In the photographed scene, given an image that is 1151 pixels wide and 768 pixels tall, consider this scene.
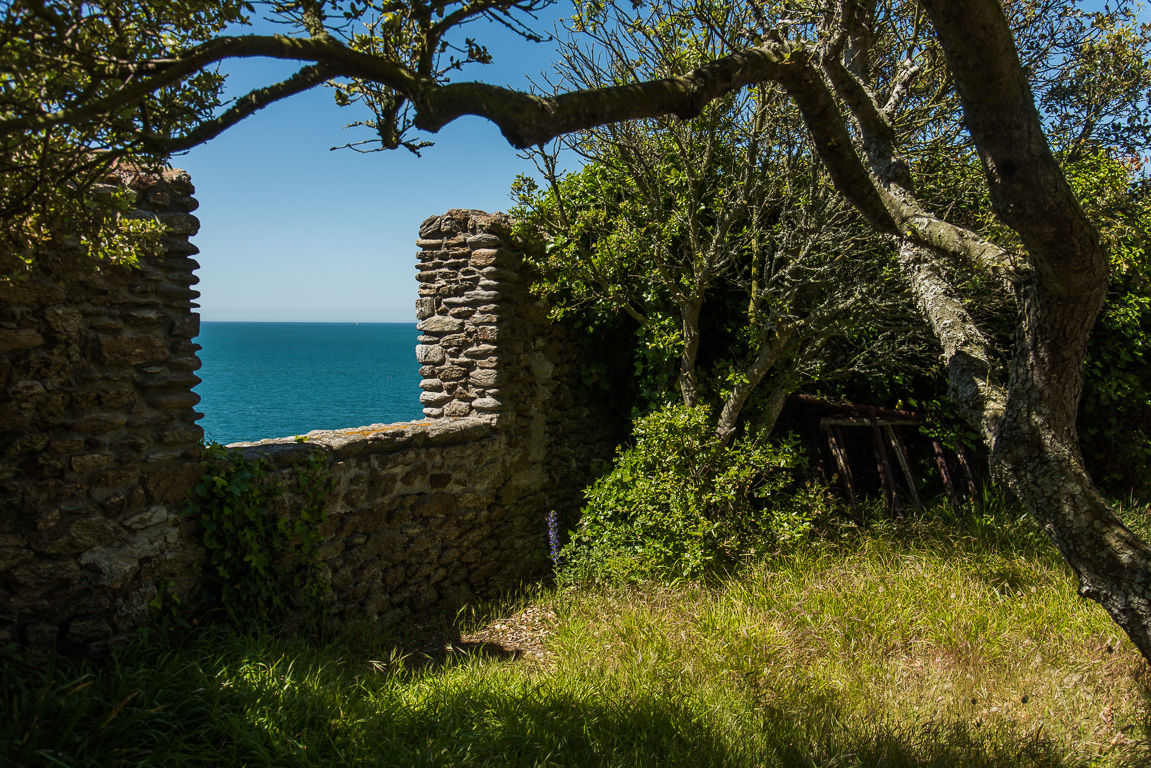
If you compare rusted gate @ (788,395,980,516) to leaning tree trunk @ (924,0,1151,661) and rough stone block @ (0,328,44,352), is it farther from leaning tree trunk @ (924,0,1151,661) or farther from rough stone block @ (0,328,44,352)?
rough stone block @ (0,328,44,352)

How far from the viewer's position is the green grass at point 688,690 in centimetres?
281

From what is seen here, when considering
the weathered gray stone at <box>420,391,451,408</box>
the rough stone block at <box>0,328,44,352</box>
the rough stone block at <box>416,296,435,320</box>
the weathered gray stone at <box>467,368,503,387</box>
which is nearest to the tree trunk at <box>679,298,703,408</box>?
the weathered gray stone at <box>467,368,503,387</box>

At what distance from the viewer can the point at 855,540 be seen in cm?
519

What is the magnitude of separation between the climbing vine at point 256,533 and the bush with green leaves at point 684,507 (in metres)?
2.09

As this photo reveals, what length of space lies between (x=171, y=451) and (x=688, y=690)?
3.04 m

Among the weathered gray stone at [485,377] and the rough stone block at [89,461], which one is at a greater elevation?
the weathered gray stone at [485,377]

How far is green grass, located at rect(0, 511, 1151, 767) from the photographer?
2814 mm

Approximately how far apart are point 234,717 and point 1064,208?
3979 millimetres

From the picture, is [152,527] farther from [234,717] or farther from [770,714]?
[770,714]

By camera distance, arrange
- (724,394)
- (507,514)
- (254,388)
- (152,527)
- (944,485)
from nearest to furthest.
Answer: (152,527) < (724,394) < (507,514) < (944,485) < (254,388)

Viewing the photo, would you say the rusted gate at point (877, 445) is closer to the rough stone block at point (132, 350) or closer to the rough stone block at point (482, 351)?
the rough stone block at point (482, 351)

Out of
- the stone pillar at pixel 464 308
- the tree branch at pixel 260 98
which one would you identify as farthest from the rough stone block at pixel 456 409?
the tree branch at pixel 260 98

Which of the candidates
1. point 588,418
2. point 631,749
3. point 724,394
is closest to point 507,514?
point 588,418

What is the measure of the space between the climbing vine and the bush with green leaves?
2094 mm
